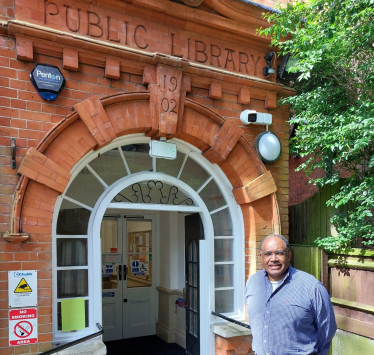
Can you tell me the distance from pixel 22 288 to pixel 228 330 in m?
2.47

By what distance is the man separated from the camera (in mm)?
2590

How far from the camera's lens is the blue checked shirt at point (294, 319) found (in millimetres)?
2586

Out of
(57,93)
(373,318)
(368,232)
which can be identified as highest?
(57,93)

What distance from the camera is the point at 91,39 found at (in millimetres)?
4062

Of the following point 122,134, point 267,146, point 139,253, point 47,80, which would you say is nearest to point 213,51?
point 267,146

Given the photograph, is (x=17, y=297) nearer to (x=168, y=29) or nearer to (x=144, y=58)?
(x=144, y=58)

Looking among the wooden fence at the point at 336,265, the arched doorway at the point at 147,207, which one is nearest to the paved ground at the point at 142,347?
the arched doorway at the point at 147,207

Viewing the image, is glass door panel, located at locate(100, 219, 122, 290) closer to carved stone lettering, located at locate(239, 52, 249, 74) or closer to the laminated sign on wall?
the laminated sign on wall

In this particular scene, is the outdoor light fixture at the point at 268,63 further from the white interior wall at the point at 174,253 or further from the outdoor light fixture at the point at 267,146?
the white interior wall at the point at 174,253

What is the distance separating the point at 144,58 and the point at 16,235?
234 centimetres

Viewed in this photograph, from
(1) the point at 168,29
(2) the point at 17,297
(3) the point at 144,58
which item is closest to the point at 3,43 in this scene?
(3) the point at 144,58

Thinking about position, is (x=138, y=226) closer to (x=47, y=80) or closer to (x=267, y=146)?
(x=267, y=146)

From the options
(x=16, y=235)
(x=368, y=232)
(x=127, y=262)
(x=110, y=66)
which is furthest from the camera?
(x=127, y=262)

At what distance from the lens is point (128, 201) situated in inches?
191
